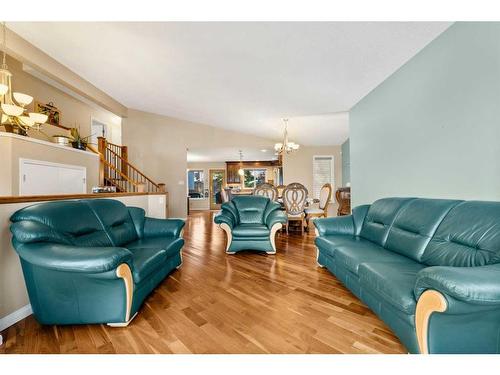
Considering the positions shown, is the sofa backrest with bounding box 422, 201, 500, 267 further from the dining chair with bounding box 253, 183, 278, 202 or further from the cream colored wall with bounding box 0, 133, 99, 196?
the cream colored wall with bounding box 0, 133, 99, 196

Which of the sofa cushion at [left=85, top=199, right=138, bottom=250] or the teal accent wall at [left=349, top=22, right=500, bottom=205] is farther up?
the teal accent wall at [left=349, top=22, right=500, bottom=205]

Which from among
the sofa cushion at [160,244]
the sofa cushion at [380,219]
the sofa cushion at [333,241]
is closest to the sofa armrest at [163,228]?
the sofa cushion at [160,244]

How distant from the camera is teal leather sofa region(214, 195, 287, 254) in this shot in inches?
135

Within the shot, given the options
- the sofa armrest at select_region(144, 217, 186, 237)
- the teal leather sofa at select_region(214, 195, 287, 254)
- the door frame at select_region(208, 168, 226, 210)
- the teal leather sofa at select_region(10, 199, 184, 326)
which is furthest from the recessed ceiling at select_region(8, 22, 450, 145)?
the door frame at select_region(208, 168, 226, 210)

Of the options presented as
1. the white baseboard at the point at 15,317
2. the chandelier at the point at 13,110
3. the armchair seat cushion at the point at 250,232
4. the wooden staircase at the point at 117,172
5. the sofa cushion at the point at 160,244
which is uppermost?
the chandelier at the point at 13,110

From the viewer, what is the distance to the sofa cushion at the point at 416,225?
5.98 feet

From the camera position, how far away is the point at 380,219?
2.46 meters

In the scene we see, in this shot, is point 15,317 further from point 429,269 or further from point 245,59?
point 245,59

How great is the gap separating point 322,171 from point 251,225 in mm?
5021

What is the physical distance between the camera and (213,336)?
4.93 ft

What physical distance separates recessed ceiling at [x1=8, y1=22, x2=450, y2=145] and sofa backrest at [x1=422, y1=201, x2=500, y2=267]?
1838mm

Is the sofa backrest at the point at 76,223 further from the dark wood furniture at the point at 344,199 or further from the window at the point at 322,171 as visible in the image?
the window at the point at 322,171

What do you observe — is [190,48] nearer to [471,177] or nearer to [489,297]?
[471,177]

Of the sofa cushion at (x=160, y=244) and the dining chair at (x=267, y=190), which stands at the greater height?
the dining chair at (x=267, y=190)
